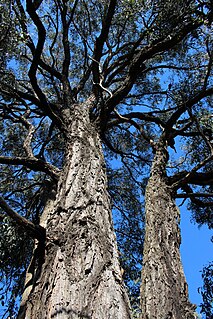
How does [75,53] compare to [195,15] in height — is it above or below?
above

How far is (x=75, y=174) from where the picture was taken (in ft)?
12.0

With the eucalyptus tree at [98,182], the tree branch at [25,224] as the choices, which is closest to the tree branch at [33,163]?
the eucalyptus tree at [98,182]

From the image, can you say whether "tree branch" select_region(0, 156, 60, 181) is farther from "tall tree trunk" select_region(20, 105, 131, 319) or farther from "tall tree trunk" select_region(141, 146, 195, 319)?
"tall tree trunk" select_region(141, 146, 195, 319)

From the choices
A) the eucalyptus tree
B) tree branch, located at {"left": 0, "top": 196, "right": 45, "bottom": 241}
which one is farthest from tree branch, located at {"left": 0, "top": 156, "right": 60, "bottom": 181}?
tree branch, located at {"left": 0, "top": 196, "right": 45, "bottom": 241}

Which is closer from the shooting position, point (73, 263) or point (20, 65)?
point (73, 263)

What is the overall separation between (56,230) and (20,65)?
7561mm

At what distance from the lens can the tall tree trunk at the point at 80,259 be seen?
6.98ft

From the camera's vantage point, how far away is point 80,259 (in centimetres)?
249

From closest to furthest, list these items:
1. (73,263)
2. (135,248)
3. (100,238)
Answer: (73,263)
(100,238)
(135,248)

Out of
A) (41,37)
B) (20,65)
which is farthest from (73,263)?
(20,65)

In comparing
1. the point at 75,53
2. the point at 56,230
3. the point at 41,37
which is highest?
the point at 75,53

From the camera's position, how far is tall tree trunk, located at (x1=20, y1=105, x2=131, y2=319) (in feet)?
6.98

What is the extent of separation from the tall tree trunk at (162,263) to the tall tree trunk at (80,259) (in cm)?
65

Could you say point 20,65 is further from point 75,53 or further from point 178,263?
point 178,263
